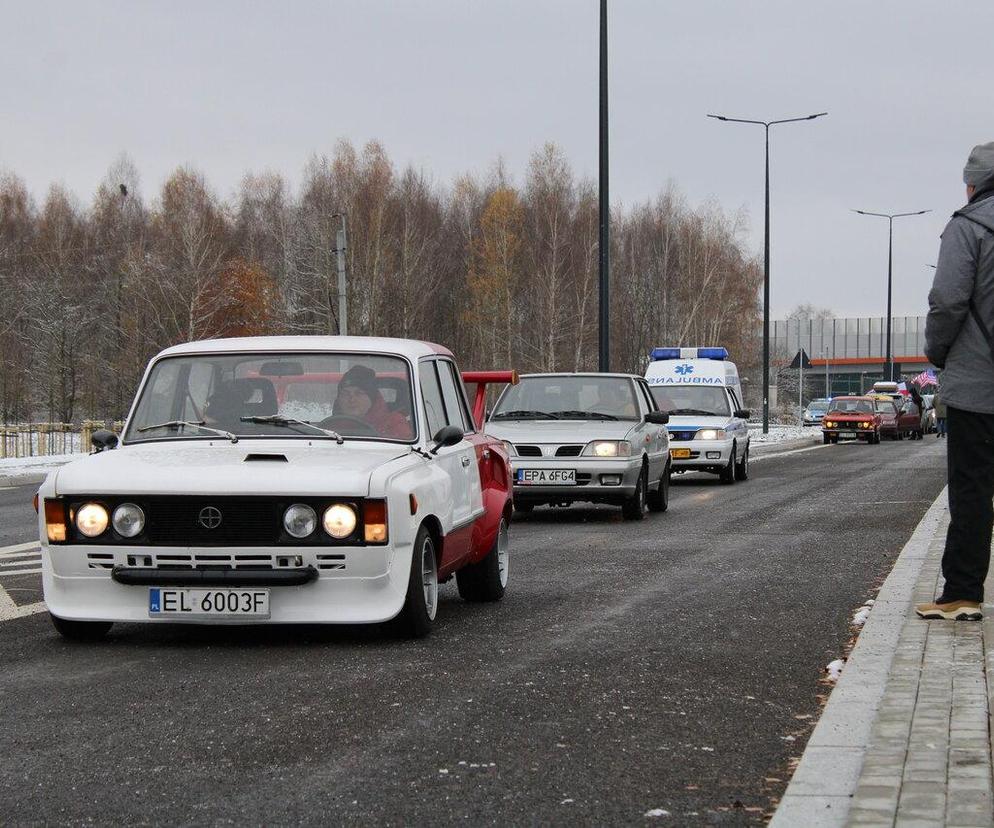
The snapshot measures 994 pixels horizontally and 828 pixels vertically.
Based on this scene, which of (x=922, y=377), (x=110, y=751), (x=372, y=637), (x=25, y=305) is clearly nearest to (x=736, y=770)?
(x=110, y=751)

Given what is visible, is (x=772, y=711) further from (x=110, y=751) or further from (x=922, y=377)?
(x=922, y=377)

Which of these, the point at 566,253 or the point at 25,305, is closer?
the point at 25,305

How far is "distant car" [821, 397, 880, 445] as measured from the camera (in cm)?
5394

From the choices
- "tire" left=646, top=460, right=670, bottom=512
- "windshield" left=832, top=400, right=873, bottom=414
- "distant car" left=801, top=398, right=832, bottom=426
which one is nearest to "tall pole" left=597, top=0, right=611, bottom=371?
"tire" left=646, top=460, right=670, bottom=512

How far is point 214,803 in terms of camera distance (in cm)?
486

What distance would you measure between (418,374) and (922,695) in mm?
3796

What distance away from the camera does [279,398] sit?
897 cm

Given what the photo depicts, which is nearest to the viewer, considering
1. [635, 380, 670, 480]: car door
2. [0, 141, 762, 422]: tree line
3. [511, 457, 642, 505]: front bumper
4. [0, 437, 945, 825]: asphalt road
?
[0, 437, 945, 825]: asphalt road

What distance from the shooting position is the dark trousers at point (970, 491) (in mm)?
7789

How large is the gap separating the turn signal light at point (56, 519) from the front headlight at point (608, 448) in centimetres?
983

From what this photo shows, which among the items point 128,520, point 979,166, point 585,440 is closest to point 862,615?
point 979,166

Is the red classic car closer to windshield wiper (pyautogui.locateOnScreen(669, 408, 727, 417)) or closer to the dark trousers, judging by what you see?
windshield wiper (pyautogui.locateOnScreen(669, 408, 727, 417))

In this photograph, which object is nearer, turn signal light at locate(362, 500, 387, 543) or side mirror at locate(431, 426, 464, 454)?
turn signal light at locate(362, 500, 387, 543)

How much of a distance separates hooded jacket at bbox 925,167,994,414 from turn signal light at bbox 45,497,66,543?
4.04 metres
